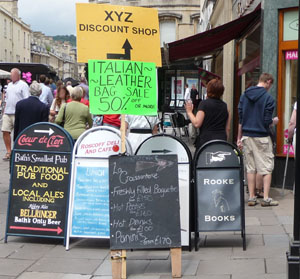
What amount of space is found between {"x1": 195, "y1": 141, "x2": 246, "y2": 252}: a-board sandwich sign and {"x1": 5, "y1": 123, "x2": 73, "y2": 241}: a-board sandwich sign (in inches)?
55.1

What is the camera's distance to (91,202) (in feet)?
21.1

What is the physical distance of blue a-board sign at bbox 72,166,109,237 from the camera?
6.42 m

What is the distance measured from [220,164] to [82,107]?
327 centimetres

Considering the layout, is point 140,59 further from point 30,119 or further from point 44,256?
point 30,119

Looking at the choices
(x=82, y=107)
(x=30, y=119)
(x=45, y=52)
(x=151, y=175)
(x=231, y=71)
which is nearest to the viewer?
(x=151, y=175)

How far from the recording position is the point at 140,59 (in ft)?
19.9

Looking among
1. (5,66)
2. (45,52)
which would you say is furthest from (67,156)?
(45,52)

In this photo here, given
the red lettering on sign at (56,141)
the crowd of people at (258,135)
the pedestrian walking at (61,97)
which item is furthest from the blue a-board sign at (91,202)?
the pedestrian walking at (61,97)

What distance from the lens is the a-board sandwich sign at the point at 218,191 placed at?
20.7 ft

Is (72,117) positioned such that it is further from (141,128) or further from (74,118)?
(141,128)

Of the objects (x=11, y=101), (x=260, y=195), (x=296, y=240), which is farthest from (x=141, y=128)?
(x=11, y=101)

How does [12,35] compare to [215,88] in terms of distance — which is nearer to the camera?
[215,88]

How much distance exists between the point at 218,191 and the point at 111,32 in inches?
75.3

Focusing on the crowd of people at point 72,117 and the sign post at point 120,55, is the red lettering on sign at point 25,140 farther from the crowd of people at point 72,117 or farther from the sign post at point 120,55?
the crowd of people at point 72,117
